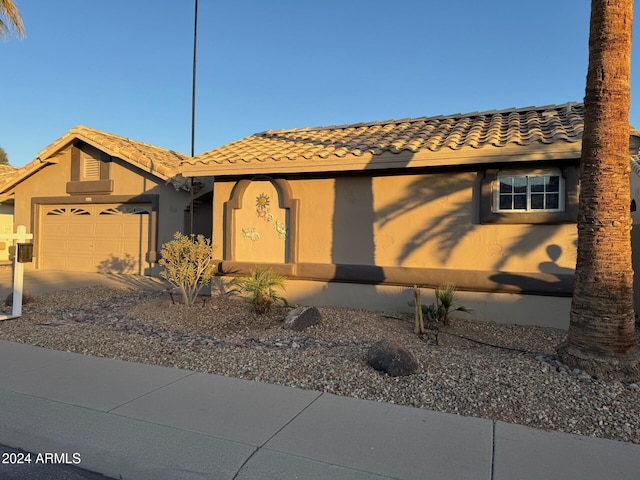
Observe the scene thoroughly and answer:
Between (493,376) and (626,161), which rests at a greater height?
(626,161)

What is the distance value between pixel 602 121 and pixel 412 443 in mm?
4188

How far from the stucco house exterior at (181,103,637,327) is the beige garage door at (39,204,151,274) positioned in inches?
200

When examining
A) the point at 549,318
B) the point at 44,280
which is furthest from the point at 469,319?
the point at 44,280

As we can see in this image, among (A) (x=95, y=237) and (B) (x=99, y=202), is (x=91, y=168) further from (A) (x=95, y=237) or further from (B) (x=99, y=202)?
(A) (x=95, y=237)

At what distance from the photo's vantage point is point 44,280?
44.1ft

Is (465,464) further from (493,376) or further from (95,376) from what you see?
(95,376)

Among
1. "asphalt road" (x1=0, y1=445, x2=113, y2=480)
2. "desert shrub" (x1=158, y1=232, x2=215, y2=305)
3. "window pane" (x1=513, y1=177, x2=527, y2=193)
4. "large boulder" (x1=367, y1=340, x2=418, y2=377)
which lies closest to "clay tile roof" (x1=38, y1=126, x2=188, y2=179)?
"desert shrub" (x1=158, y1=232, x2=215, y2=305)

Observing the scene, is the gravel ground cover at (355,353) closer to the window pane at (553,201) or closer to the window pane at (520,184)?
the window pane at (553,201)

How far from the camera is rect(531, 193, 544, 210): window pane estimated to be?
27.9ft

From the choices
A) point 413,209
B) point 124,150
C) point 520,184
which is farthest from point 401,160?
point 124,150

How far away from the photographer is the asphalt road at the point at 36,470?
11.1ft

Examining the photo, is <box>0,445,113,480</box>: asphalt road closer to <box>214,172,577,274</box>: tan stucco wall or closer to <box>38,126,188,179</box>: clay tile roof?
<box>214,172,577,274</box>: tan stucco wall

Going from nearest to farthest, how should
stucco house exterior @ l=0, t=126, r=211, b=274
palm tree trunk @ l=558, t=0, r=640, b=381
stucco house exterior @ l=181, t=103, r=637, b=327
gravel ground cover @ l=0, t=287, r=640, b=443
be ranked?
gravel ground cover @ l=0, t=287, r=640, b=443 → palm tree trunk @ l=558, t=0, r=640, b=381 → stucco house exterior @ l=181, t=103, r=637, b=327 → stucco house exterior @ l=0, t=126, r=211, b=274

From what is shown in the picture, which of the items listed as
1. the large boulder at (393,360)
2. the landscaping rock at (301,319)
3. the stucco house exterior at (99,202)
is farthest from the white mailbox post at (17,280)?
the large boulder at (393,360)
